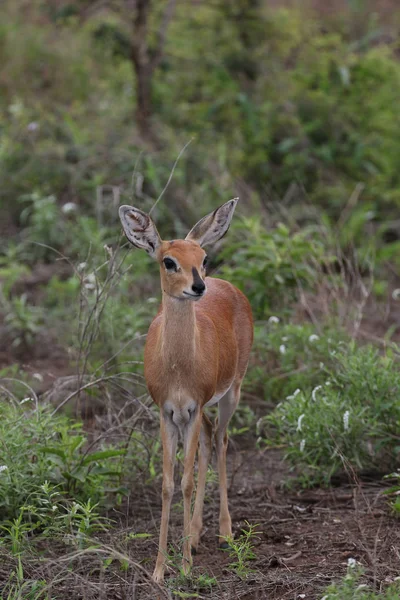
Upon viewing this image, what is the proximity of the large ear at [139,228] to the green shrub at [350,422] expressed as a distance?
Answer: 1463 millimetres

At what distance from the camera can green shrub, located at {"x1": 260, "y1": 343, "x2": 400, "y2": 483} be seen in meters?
5.75

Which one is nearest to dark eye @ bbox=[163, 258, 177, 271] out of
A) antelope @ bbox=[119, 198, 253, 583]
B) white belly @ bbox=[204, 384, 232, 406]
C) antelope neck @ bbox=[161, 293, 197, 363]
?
antelope @ bbox=[119, 198, 253, 583]

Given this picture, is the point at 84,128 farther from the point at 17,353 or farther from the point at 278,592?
the point at 278,592

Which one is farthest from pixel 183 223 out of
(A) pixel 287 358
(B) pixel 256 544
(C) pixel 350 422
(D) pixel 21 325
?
(B) pixel 256 544

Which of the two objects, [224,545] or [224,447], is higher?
[224,447]

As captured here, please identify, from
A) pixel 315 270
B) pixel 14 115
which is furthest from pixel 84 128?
pixel 315 270

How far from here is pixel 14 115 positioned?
36.9ft

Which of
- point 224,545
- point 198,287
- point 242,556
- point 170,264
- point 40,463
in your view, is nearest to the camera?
point 198,287

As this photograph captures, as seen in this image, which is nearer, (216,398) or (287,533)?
(216,398)

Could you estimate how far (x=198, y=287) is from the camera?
173 inches

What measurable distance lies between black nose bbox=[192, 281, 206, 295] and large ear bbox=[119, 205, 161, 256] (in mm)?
435

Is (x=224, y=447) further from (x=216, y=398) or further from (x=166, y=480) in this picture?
(x=166, y=480)

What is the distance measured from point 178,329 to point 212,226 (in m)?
0.54

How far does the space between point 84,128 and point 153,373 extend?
685cm
